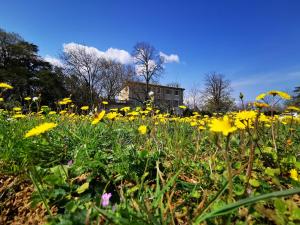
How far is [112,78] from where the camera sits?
142 ft

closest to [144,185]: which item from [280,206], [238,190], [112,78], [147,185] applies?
[147,185]

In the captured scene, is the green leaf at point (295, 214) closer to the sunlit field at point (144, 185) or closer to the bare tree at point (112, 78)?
the sunlit field at point (144, 185)

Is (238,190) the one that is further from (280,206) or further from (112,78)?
(112,78)

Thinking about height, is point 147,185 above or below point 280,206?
below

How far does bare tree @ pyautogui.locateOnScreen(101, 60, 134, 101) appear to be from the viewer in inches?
1674

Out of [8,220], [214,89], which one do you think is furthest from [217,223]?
[214,89]

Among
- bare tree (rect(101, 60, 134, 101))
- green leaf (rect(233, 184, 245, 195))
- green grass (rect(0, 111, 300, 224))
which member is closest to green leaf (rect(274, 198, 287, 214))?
green grass (rect(0, 111, 300, 224))

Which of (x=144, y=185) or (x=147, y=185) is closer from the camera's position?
(x=144, y=185)

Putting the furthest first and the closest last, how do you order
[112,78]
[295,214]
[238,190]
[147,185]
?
[112,78]
[147,185]
[238,190]
[295,214]

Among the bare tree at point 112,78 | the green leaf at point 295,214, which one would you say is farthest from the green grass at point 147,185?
Answer: the bare tree at point 112,78

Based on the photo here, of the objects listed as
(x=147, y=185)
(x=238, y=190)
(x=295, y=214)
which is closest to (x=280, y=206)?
(x=295, y=214)

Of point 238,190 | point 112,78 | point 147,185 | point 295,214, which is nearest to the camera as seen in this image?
point 295,214

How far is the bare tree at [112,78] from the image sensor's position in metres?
42.5

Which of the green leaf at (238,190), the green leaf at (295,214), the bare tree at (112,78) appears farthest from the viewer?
the bare tree at (112,78)
